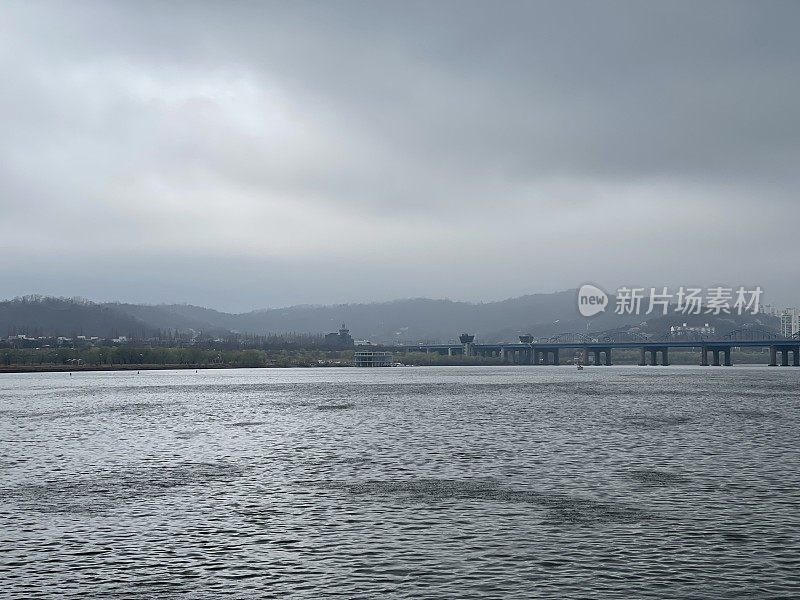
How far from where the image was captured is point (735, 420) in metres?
89.8

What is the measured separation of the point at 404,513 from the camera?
37938 mm

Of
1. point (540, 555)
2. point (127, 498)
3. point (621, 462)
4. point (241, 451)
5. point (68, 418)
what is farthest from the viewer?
point (68, 418)

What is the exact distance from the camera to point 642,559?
29281mm

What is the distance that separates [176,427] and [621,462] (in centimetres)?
4976

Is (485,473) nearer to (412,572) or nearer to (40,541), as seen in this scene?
(412,572)

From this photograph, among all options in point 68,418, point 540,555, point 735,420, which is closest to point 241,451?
point 540,555

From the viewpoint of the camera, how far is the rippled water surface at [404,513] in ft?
88.6

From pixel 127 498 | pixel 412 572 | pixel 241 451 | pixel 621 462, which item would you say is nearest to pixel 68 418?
pixel 241 451

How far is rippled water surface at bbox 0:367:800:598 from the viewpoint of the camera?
2700 cm

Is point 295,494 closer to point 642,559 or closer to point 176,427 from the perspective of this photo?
point 642,559

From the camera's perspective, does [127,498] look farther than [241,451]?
No

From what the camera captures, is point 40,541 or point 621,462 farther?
point 621,462

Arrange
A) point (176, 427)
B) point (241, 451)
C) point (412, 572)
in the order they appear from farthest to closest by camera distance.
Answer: point (176, 427) → point (241, 451) → point (412, 572)

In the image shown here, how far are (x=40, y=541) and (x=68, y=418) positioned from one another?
2820 inches
